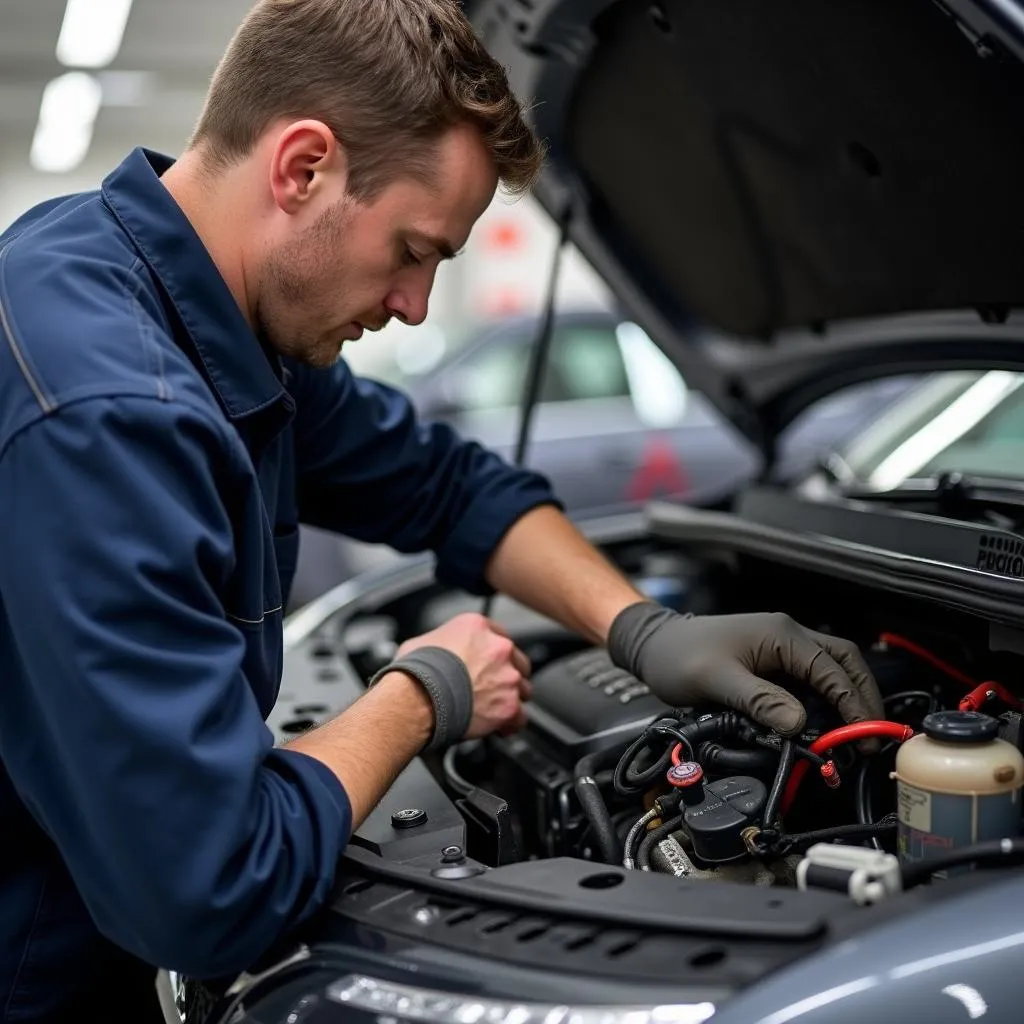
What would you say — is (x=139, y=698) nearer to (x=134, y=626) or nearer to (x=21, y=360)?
(x=134, y=626)

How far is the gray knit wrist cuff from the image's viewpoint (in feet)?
4.21

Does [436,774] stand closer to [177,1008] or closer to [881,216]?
[177,1008]

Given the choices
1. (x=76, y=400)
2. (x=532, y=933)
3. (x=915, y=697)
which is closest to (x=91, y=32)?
(x=76, y=400)

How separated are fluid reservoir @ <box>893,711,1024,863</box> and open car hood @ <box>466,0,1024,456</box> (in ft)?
2.15

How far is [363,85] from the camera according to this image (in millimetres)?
1146

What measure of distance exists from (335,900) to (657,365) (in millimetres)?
4199

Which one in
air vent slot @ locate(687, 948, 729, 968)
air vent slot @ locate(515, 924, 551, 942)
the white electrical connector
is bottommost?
air vent slot @ locate(515, 924, 551, 942)

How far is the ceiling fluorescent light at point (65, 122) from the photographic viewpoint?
8.23 meters

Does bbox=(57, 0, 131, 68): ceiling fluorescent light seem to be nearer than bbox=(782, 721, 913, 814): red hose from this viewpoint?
No

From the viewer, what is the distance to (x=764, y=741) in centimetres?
124

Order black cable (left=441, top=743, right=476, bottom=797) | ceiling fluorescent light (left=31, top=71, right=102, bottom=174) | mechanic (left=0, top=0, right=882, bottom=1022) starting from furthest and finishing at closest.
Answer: ceiling fluorescent light (left=31, top=71, right=102, bottom=174)
black cable (left=441, top=743, right=476, bottom=797)
mechanic (left=0, top=0, right=882, bottom=1022)

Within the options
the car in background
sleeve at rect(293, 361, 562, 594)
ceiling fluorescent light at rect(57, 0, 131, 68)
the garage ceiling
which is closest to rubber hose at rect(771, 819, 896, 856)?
sleeve at rect(293, 361, 562, 594)

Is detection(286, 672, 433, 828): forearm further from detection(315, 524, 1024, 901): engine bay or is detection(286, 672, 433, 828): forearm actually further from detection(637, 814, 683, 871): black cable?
detection(637, 814, 683, 871): black cable

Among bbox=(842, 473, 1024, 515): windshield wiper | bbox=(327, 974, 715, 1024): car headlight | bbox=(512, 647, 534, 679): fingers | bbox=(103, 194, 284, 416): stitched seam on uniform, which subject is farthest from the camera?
bbox=(842, 473, 1024, 515): windshield wiper
